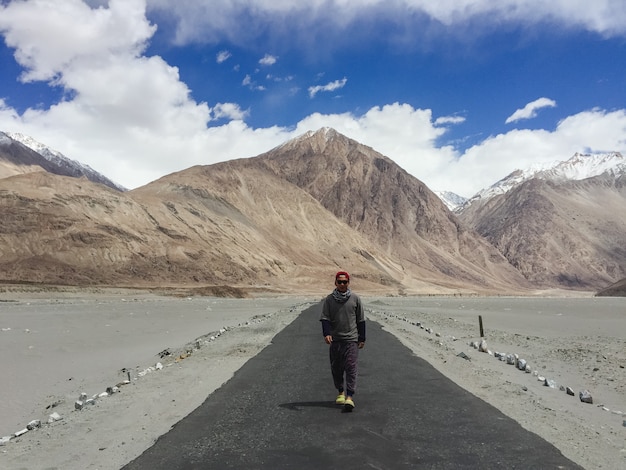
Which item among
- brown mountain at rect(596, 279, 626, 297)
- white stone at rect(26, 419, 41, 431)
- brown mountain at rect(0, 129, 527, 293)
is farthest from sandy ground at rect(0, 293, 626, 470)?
brown mountain at rect(596, 279, 626, 297)

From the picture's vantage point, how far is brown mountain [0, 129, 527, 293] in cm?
8000

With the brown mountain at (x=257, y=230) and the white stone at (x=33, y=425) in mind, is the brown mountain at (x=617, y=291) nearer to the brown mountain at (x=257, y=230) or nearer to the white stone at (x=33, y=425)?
the brown mountain at (x=257, y=230)

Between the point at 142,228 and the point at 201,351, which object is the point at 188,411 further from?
the point at 142,228

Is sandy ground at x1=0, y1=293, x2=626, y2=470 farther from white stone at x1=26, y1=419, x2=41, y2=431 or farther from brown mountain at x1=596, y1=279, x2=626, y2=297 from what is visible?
brown mountain at x1=596, y1=279, x2=626, y2=297

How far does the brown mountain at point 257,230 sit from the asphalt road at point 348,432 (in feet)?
228

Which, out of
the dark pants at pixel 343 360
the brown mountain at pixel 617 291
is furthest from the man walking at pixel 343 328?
the brown mountain at pixel 617 291

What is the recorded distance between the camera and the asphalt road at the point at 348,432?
589 centimetres

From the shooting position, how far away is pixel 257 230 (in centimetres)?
12175

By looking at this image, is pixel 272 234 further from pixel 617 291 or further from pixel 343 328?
pixel 343 328

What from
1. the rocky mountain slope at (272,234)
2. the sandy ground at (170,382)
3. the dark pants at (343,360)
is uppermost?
the rocky mountain slope at (272,234)

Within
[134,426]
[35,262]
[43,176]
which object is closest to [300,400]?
[134,426]

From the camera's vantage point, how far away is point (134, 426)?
7758 millimetres

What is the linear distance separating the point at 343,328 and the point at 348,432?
6.82 feet

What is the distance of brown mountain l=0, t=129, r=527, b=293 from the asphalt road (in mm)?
69439
